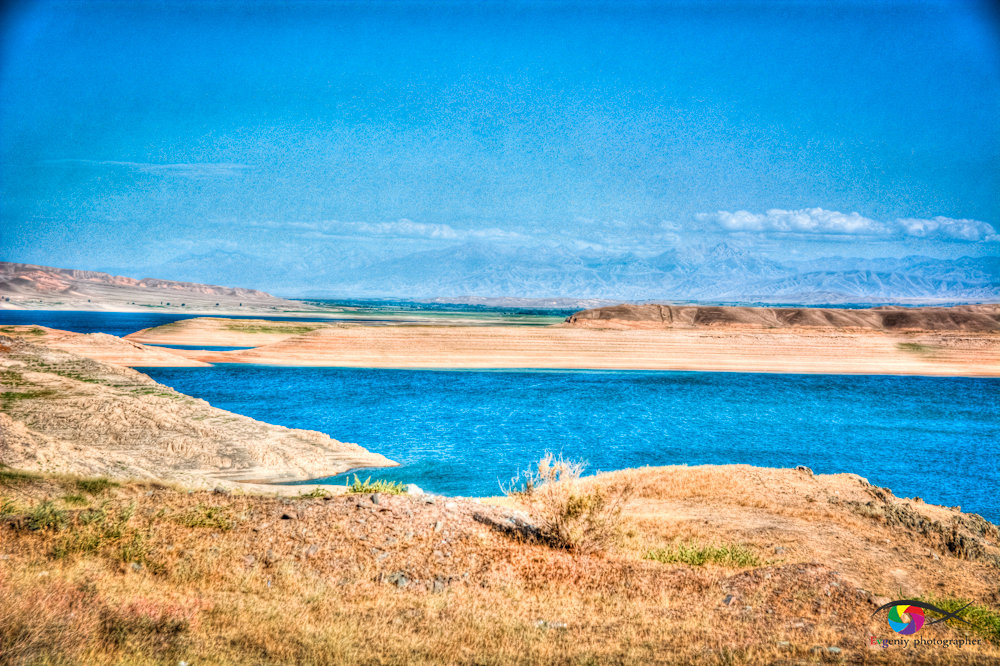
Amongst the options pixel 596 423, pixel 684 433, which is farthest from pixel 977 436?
pixel 596 423

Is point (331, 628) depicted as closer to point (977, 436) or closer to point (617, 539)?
point (617, 539)

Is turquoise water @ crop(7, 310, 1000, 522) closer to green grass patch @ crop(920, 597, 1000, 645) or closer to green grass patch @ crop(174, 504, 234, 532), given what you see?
green grass patch @ crop(174, 504, 234, 532)

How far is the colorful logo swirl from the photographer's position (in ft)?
24.3

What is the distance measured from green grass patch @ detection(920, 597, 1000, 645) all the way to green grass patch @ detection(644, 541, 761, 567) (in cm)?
230

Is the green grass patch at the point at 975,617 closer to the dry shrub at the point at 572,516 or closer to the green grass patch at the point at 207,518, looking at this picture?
the dry shrub at the point at 572,516

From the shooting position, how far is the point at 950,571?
10711mm

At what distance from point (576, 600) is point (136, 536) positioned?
540 centimetres

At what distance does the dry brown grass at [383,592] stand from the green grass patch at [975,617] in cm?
34

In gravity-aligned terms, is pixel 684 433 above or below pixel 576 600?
below

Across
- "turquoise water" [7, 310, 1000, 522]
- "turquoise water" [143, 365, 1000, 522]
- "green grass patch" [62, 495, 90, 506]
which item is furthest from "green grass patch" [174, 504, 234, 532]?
"turquoise water" [7, 310, 1000, 522]

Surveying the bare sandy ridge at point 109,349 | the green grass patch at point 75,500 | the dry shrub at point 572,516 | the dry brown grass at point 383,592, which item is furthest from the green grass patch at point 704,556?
the bare sandy ridge at point 109,349

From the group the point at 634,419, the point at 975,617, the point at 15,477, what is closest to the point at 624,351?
the point at 634,419

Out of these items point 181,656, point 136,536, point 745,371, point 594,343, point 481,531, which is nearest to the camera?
point 181,656

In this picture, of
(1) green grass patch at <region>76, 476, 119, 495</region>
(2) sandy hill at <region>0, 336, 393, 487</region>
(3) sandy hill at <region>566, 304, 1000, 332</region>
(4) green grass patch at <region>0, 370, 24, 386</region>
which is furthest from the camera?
(3) sandy hill at <region>566, 304, 1000, 332</region>
